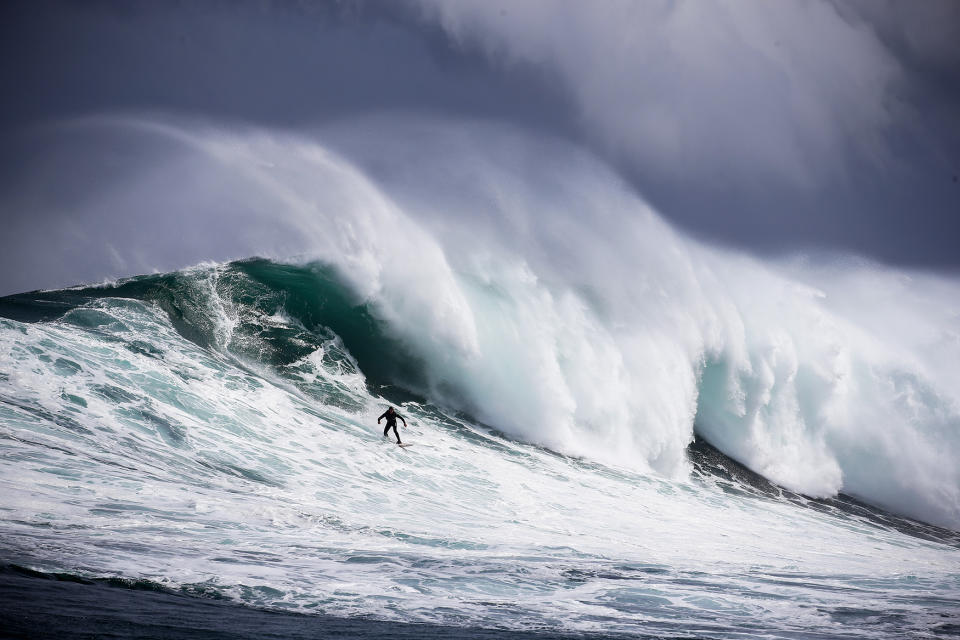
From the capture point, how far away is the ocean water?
17.5 ft

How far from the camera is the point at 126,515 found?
625cm

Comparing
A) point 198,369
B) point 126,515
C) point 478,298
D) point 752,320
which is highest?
point 752,320

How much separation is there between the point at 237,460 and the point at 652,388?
432 inches

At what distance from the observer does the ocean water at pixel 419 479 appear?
5324 mm

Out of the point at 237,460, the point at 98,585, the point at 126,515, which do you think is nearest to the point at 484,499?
the point at 237,460

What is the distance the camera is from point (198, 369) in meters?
12.2

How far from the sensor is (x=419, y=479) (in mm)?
10789

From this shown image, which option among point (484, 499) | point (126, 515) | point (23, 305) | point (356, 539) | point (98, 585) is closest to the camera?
point (98, 585)

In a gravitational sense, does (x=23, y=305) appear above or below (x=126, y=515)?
above

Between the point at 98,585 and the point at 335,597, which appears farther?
the point at 335,597

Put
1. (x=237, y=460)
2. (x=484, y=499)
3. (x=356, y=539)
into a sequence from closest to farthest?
(x=356, y=539) → (x=237, y=460) → (x=484, y=499)

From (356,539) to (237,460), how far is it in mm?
3199

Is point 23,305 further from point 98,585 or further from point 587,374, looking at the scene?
point 587,374

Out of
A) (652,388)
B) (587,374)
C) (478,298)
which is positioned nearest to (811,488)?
(652,388)
